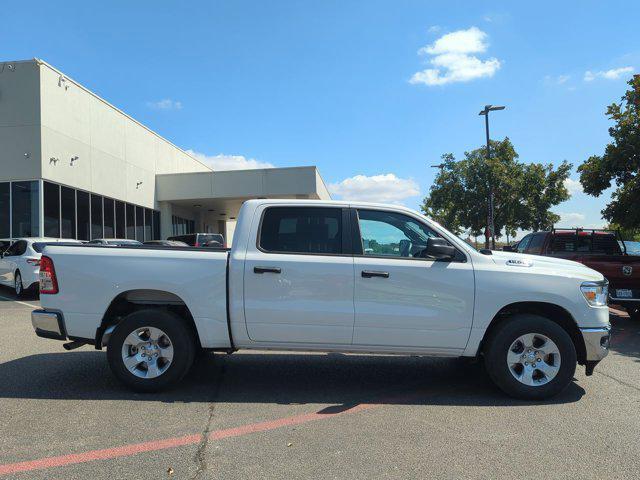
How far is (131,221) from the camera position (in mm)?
24797

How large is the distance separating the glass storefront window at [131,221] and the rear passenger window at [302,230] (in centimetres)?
2091

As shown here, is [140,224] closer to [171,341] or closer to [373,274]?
[171,341]

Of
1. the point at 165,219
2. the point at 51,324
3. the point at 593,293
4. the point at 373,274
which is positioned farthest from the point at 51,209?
the point at 593,293

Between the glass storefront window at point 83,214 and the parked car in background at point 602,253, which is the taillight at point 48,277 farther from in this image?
the glass storefront window at point 83,214

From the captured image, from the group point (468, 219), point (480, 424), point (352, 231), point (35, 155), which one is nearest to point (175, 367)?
point (352, 231)

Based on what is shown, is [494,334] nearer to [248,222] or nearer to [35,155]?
[248,222]

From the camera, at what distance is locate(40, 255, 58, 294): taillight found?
5.12 meters

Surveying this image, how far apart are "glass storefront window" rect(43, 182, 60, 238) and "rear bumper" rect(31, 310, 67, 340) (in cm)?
1419

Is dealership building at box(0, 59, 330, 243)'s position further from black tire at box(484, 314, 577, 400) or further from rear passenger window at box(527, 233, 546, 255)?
black tire at box(484, 314, 577, 400)

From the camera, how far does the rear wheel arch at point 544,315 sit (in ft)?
16.7

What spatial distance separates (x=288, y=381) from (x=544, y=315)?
8.95 feet

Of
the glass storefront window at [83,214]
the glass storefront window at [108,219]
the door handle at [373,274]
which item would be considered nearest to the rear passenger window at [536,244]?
the door handle at [373,274]

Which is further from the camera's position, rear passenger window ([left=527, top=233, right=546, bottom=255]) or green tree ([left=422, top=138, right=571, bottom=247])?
green tree ([left=422, top=138, right=571, bottom=247])

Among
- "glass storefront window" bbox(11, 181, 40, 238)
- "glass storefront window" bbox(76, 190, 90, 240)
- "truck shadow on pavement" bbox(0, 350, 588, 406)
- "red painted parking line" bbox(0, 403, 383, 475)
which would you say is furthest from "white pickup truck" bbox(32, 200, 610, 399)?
"glass storefront window" bbox(76, 190, 90, 240)
